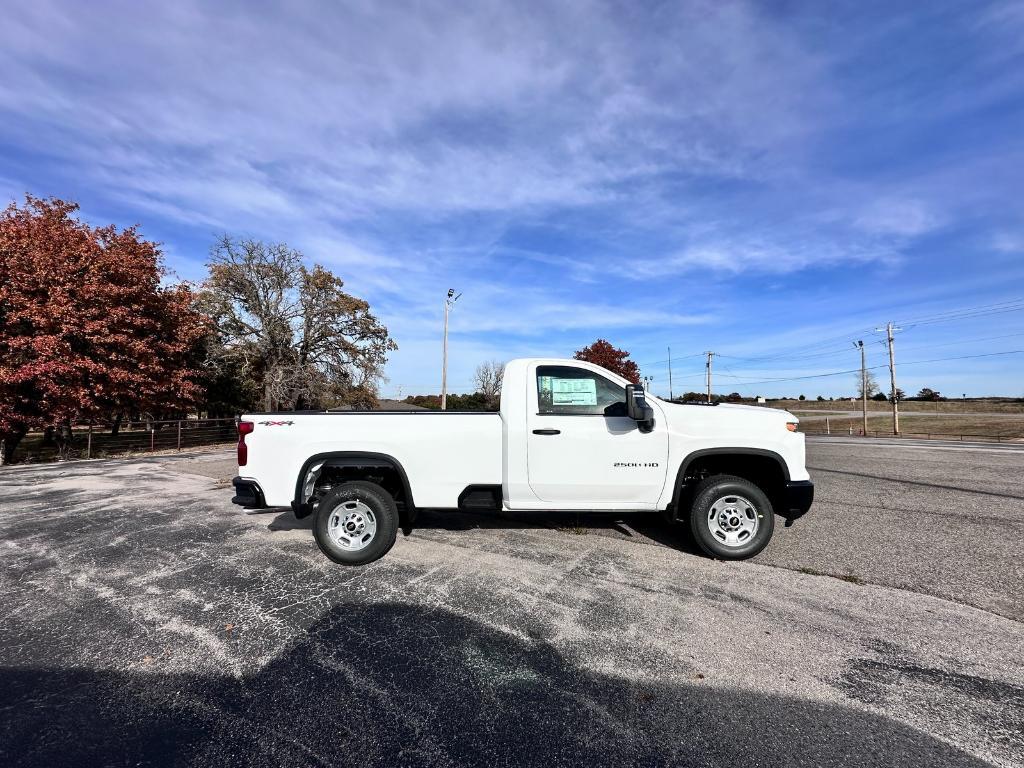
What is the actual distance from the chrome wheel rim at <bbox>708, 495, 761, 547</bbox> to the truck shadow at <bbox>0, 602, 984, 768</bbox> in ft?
7.15

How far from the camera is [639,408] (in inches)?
173

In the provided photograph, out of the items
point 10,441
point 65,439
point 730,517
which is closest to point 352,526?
point 730,517

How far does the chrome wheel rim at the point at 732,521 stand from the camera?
4695mm

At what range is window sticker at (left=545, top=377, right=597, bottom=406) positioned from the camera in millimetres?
4789

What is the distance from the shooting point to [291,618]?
137 inches

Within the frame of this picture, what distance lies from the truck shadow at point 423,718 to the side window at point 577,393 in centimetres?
230

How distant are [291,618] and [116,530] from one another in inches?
165

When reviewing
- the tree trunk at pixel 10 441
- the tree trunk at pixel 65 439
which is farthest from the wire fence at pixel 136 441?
the tree trunk at pixel 10 441

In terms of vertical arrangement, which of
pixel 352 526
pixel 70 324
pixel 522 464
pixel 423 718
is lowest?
pixel 423 718

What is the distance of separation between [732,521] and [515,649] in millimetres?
2793

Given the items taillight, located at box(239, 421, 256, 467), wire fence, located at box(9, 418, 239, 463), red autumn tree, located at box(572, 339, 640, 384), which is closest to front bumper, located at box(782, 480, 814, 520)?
taillight, located at box(239, 421, 256, 467)

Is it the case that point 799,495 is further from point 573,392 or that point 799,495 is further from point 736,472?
point 573,392

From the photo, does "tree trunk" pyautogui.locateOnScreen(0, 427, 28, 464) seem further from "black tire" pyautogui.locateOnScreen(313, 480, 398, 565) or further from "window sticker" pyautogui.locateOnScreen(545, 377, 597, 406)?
"window sticker" pyautogui.locateOnScreen(545, 377, 597, 406)

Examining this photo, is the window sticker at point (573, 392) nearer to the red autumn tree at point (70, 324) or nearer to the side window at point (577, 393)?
the side window at point (577, 393)
